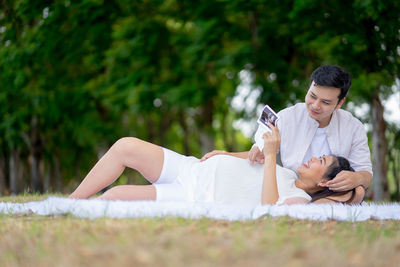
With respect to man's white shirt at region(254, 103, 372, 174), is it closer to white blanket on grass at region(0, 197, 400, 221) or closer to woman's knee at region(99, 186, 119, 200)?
white blanket on grass at region(0, 197, 400, 221)

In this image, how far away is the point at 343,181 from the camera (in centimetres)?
466

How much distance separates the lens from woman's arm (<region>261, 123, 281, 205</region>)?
174 inches

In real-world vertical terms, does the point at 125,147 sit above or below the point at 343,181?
above

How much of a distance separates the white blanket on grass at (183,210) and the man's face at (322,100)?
94 cm

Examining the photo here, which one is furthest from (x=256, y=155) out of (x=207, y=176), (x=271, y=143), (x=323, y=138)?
(x=323, y=138)

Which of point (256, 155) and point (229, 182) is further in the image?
point (256, 155)

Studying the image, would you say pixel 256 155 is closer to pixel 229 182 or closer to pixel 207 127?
pixel 229 182

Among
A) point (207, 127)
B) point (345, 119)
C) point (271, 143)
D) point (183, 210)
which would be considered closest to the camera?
point (183, 210)

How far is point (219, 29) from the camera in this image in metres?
→ 11.1

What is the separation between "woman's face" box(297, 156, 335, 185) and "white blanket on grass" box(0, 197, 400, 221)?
37cm

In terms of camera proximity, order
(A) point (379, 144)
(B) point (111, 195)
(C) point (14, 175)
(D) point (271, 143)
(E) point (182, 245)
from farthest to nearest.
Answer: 1. (C) point (14, 175)
2. (A) point (379, 144)
3. (B) point (111, 195)
4. (D) point (271, 143)
5. (E) point (182, 245)

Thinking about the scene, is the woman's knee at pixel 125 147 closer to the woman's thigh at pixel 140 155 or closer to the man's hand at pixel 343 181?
the woman's thigh at pixel 140 155

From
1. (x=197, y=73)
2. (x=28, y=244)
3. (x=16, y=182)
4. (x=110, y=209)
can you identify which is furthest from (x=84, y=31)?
(x=28, y=244)

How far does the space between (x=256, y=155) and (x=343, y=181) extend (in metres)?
0.86
